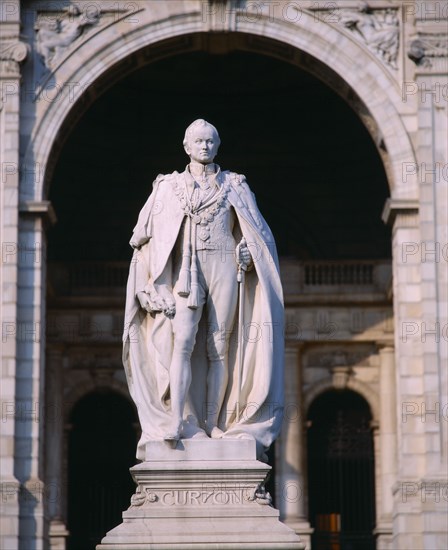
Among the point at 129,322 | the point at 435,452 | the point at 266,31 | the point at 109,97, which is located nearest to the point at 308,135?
the point at 109,97

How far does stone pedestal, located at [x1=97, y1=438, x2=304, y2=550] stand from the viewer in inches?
482

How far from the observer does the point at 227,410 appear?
42.7 ft

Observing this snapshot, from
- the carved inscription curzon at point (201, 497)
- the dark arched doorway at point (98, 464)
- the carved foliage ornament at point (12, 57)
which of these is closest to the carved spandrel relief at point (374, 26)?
the carved foliage ornament at point (12, 57)

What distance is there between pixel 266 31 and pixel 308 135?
890cm

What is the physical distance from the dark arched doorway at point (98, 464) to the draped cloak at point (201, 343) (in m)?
18.0

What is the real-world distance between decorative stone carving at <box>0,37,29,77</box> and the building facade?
0.03 m

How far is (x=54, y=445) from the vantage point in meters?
31.1

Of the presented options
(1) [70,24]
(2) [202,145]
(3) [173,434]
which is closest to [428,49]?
(1) [70,24]

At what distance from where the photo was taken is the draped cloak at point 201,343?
507 inches

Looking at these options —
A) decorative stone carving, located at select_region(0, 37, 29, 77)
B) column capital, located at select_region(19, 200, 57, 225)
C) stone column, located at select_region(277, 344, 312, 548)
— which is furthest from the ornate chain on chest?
stone column, located at select_region(277, 344, 312, 548)

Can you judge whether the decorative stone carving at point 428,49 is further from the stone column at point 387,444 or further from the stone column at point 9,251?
the stone column at point 387,444

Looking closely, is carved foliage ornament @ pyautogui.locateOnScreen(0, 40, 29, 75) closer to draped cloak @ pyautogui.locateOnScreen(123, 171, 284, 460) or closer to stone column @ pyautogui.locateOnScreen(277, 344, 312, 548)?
stone column @ pyautogui.locateOnScreen(277, 344, 312, 548)

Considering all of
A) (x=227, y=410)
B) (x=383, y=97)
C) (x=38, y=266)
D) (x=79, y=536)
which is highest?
(x=383, y=97)

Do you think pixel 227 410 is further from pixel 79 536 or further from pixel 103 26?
pixel 79 536
